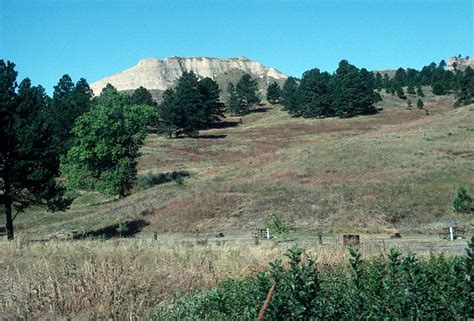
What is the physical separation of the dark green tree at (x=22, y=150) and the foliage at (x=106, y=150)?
1684 cm

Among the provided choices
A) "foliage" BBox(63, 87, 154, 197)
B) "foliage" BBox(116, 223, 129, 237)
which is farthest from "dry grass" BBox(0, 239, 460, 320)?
"foliage" BBox(63, 87, 154, 197)

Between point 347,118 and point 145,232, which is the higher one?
point 347,118

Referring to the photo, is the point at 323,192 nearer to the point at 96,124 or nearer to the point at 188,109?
the point at 96,124

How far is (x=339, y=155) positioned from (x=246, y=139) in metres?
38.1

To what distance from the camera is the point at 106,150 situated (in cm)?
5372

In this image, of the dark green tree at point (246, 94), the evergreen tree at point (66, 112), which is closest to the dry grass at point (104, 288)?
the evergreen tree at point (66, 112)

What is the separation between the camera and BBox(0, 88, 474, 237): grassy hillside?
34.0m

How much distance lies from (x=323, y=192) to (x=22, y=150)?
69.1 feet

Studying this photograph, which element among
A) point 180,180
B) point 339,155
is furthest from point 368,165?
point 180,180

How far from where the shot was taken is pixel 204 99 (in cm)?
11250

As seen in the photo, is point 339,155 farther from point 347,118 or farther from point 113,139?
point 347,118

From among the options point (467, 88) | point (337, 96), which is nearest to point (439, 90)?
point (467, 88)

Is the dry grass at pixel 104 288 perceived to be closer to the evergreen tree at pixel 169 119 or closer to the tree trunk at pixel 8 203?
the tree trunk at pixel 8 203

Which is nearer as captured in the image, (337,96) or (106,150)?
(106,150)
